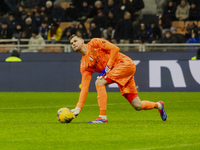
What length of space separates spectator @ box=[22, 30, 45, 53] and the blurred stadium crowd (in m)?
0.06

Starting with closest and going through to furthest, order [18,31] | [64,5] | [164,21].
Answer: [164,21] < [18,31] < [64,5]

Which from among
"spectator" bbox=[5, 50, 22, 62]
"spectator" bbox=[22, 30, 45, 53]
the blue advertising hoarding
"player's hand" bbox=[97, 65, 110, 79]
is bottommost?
the blue advertising hoarding

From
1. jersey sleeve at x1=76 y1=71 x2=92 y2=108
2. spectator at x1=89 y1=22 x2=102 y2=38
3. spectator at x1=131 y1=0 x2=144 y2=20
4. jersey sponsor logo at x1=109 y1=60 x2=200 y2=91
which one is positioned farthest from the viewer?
spectator at x1=131 y1=0 x2=144 y2=20

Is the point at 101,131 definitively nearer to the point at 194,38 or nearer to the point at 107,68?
the point at 107,68

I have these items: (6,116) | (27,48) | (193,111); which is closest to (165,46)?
(27,48)

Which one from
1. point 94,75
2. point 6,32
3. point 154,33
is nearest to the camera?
point 94,75

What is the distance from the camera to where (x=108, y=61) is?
31.2ft

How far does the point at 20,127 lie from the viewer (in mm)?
9094

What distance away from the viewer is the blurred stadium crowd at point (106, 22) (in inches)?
894

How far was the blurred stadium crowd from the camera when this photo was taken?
74.5 ft

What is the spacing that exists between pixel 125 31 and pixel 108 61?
13397mm

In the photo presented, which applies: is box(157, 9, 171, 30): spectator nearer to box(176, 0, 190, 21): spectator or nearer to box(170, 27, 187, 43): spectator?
box(176, 0, 190, 21): spectator

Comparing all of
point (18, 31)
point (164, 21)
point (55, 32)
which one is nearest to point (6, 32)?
point (18, 31)

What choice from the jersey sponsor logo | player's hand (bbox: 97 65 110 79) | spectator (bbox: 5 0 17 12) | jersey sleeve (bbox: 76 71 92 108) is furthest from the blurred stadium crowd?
player's hand (bbox: 97 65 110 79)
